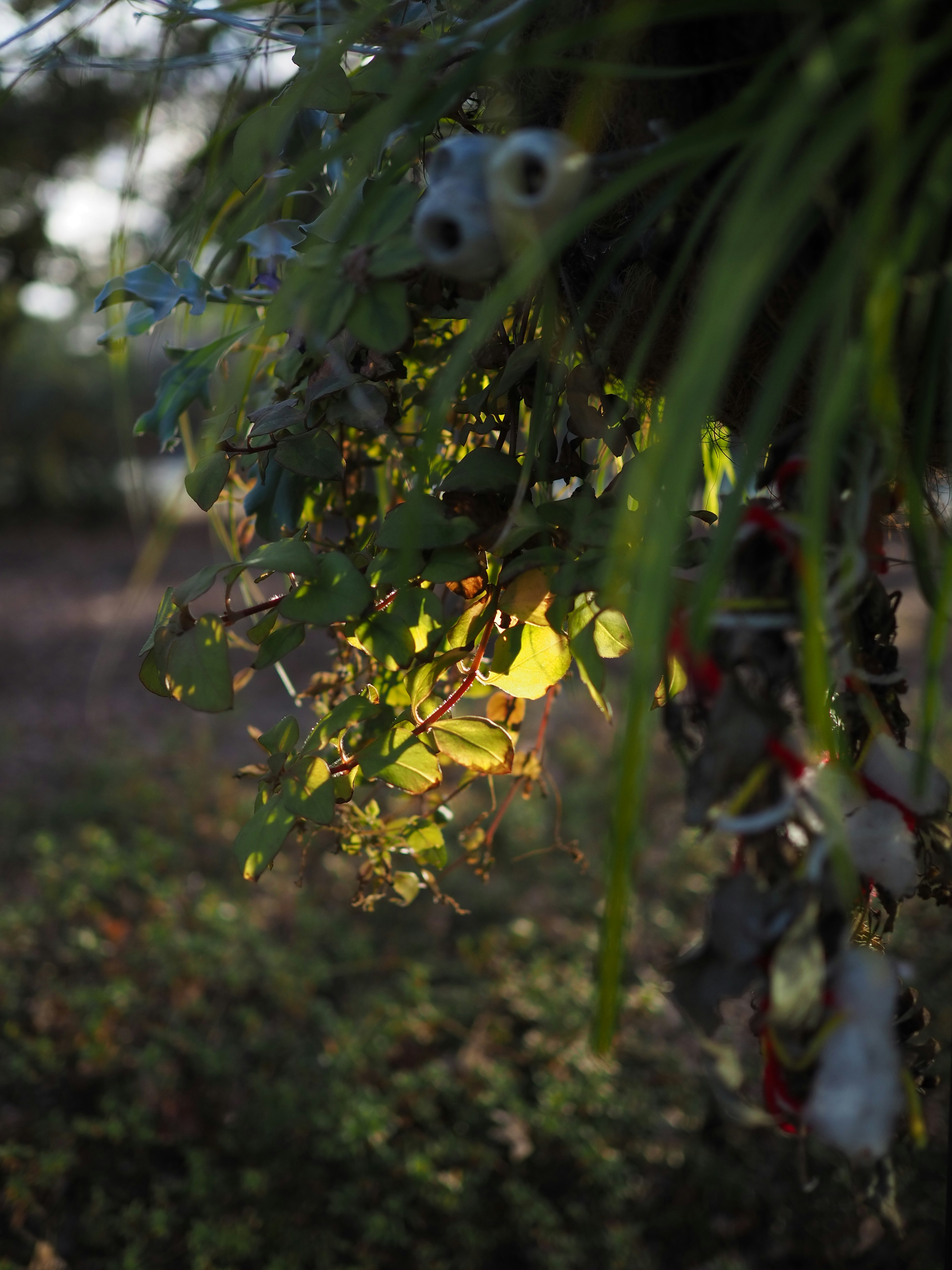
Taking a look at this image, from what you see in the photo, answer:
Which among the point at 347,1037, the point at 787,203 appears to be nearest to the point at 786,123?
the point at 787,203

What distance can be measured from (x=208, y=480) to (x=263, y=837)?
0.23 metres

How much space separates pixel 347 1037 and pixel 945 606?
160cm

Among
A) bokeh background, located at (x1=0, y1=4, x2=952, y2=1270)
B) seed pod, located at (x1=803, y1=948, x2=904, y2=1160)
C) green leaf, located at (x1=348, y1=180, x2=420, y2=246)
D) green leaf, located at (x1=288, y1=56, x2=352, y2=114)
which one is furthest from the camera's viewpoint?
bokeh background, located at (x1=0, y1=4, x2=952, y2=1270)

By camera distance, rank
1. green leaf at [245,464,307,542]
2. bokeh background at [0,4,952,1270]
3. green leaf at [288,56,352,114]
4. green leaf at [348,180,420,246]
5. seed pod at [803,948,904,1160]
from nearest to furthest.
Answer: seed pod at [803,948,904,1160] < green leaf at [348,180,420,246] < green leaf at [288,56,352,114] < green leaf at [245,464,307,542] < bokeh background at [0,4,952,1270]

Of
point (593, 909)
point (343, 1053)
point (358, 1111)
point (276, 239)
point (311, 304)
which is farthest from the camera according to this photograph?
point (593, 909)

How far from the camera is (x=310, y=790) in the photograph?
0.54m

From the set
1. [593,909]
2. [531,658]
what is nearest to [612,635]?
[531,658]

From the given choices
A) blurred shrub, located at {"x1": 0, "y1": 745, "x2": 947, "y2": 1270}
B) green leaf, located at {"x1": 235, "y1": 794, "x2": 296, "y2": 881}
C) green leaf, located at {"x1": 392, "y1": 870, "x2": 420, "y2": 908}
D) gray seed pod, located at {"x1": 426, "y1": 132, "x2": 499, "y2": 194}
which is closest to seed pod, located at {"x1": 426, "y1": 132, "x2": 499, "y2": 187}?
gray seed pod, located at {"x1": 426, "y1": 132, "x2": 499, "y2": 194}

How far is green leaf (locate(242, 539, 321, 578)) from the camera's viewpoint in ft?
1.62

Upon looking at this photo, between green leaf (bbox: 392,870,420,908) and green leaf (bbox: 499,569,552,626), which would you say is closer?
green leaf (bbox: 499,569,552,626)

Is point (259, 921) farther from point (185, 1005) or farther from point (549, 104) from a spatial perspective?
point (549, 104)

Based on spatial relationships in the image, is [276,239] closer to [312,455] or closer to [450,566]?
[312,455]

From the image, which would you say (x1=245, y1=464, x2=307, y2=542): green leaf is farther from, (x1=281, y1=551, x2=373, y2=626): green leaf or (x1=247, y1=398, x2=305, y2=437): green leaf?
(x1=281, y1=551, x2=373, y2=626): green leaf

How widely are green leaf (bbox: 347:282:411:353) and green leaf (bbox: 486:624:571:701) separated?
7.7 inches
